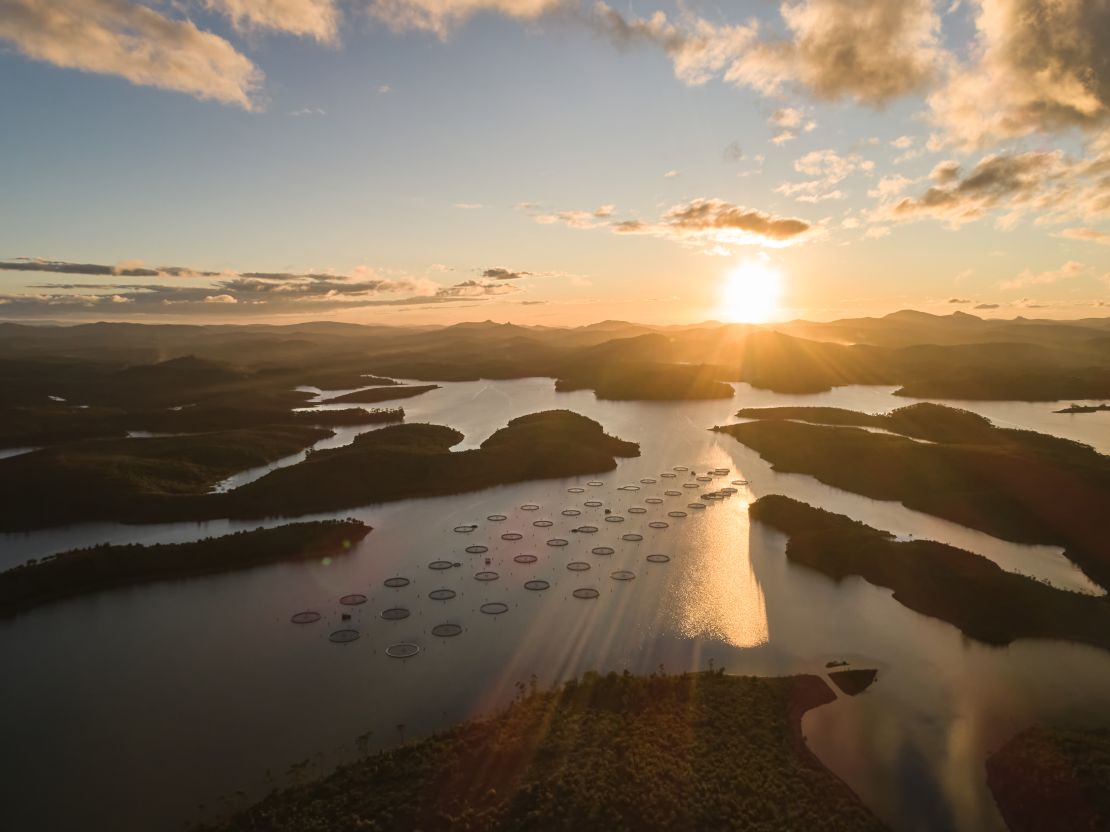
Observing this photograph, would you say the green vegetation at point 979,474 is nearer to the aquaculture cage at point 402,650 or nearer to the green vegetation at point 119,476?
the aquaculture cage at point 402,650

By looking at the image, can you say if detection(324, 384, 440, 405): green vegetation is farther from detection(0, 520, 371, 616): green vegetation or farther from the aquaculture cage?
the aquaculture cage

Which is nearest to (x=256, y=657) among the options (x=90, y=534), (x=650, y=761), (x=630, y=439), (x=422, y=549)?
(x=422, y=549)

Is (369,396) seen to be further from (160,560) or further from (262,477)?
(160,560)

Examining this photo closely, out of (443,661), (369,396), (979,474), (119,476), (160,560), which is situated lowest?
(369,396)

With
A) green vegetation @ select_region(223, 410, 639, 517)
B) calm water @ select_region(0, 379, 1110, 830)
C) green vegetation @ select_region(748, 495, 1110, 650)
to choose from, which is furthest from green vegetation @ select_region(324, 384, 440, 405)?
green vegetation @ select_region(748, 495, 1110, 650)

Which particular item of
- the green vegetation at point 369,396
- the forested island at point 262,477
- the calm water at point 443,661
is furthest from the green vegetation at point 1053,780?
the green vegetation at point 369,396

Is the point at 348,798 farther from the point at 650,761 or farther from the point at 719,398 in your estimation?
the point at 719,398

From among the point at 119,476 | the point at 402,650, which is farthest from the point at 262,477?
the point at 402,650
